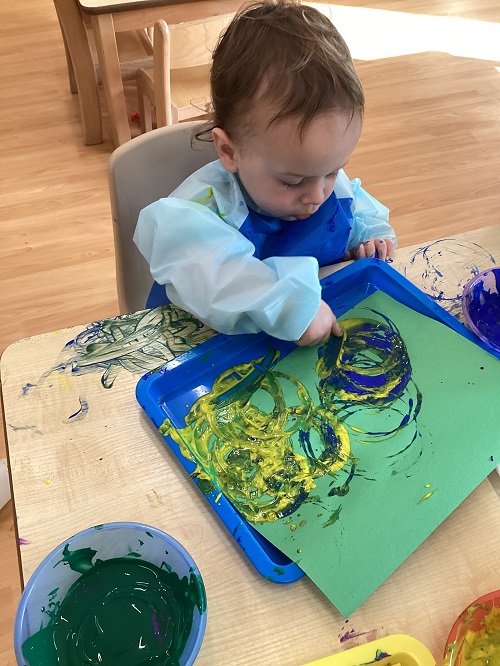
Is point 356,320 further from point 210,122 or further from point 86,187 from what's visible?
point 86,187

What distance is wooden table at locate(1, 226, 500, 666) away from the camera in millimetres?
542

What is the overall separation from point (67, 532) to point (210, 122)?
0.60 metres

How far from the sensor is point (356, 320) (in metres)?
0.81

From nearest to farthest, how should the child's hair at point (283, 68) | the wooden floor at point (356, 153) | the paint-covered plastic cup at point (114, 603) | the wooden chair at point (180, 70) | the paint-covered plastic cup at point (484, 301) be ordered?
the paint-covered plastic cup at point (114, 603) < the child's hair at point (283, 68) < the paint-covered plastic cup at point (484, 301) < the wooden chair at point (180, 70) < the wooden floor at point (356, 153)

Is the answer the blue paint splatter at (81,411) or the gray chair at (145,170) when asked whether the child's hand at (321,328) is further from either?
the gray chair at (145,170)

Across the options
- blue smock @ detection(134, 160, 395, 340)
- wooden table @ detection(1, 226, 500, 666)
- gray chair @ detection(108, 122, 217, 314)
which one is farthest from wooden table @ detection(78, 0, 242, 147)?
wooden table @ detection(1, 226, 500, 666)

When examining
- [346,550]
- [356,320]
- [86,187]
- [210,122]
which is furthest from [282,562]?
[86,187]

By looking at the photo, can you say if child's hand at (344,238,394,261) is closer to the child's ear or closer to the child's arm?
the child's arm

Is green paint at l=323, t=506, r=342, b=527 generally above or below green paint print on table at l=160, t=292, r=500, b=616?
below

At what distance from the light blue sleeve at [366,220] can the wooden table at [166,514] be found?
0.38 metres

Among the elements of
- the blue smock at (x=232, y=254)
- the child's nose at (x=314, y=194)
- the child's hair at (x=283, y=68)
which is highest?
the child's hair at (x=283, y=68)

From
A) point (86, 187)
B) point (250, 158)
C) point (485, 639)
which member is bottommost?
point (86, 187)

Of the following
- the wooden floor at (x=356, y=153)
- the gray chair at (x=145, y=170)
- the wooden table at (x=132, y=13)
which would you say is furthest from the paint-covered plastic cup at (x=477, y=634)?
the wooden table at (x=132, y=13)

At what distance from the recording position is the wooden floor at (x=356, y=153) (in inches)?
72.3
